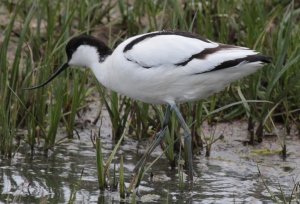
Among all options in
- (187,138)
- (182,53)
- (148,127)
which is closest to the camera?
(182,53)

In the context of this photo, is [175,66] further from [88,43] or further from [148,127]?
[148,127]

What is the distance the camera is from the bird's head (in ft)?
19.2

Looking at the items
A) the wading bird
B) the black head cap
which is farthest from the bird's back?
the black head cap

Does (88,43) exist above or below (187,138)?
above

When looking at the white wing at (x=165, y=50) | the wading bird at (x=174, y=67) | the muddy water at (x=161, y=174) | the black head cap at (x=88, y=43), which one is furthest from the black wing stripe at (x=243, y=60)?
the black head cap at (x=88, y=43)

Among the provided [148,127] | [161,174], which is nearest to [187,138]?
[161,174]

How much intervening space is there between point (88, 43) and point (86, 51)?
0.05 m

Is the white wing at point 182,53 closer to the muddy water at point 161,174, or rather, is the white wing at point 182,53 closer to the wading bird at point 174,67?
the wading bird at point 174,67

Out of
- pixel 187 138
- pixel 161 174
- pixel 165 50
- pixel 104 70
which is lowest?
pixel 161 174

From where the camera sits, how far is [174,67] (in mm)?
5504

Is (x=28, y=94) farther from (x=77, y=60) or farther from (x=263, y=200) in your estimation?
(x=263, y=200)

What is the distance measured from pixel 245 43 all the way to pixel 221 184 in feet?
5.62

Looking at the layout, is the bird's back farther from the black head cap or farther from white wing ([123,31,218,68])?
the black head cap

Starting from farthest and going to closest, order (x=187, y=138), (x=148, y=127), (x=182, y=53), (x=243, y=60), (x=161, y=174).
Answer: (x=148, y=127)
(x=161, y=174)
(x=187, y=138)
(x=182, y=53)
(x=243, y=60)
